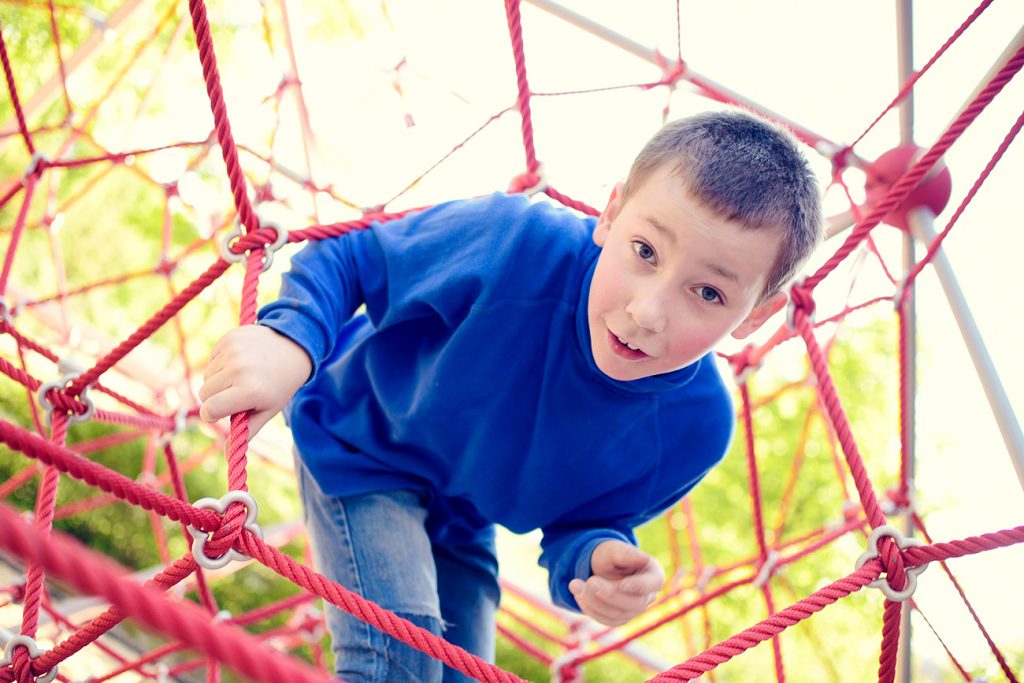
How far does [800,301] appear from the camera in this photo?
96 cm

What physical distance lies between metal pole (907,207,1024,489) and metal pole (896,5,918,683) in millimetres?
120

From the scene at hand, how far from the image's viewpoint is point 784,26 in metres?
1.92

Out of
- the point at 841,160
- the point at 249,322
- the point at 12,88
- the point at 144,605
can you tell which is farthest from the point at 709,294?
the point at 12,88

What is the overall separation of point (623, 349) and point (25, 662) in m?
0.55

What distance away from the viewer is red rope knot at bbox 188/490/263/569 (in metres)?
0.70

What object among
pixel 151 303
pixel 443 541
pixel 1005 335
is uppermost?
pixel 151 303

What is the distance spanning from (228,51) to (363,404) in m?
1.91

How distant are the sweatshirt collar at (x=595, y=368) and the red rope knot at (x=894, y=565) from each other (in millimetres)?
227

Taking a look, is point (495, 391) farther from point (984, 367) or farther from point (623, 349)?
point (984, 367)

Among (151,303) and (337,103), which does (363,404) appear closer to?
(337,103)

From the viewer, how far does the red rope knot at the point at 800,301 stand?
955 mm

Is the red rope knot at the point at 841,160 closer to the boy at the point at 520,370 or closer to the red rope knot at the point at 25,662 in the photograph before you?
the boy at the point at 520,370

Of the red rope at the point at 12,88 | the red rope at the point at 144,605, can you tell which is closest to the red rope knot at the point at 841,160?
the red rope at the point at 12,88

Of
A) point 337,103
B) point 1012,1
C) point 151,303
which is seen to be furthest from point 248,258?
point 151,303
